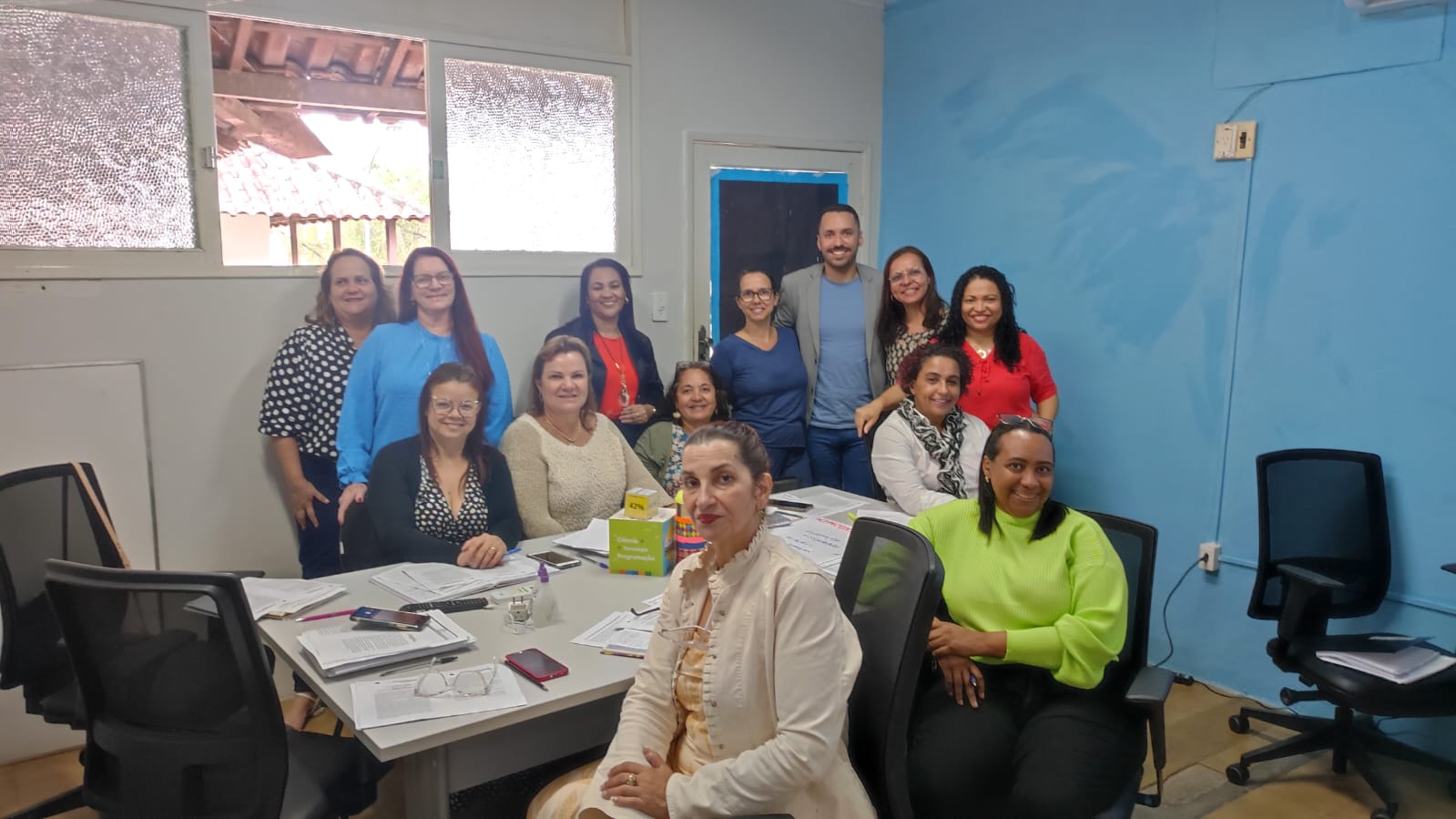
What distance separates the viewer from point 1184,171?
11.7 feet

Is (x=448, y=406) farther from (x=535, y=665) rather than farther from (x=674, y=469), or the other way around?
(x=535, y=665)

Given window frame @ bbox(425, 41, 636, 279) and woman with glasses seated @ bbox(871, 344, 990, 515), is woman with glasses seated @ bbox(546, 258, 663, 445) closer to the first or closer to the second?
window frame @ bbox(425, 41, 636, 279)

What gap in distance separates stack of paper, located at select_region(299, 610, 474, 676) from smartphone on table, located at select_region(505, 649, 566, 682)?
13 centimetres

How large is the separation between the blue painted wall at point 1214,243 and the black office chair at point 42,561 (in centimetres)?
356

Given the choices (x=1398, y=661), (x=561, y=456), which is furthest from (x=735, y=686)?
(x=1398, y=661)

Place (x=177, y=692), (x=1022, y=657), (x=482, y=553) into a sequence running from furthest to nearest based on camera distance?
1. (x=482, y=553)
2. (x=1022, y=657)
3. (x=177, y=692)

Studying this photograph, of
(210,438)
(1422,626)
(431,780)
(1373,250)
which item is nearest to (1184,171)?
(1373,250)

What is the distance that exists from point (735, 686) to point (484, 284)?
2.57m

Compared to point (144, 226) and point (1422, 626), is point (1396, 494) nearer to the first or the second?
point (1422, 626)

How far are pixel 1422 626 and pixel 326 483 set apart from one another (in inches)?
145

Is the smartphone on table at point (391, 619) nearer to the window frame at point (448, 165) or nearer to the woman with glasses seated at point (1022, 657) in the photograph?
the woman with glasses seated at point (1022, 657)

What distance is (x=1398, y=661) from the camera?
270 cm

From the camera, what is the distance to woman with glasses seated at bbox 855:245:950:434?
11.7 feet

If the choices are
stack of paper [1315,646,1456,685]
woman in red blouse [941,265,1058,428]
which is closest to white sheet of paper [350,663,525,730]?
woman in red blouse [941,265,1058,428]
